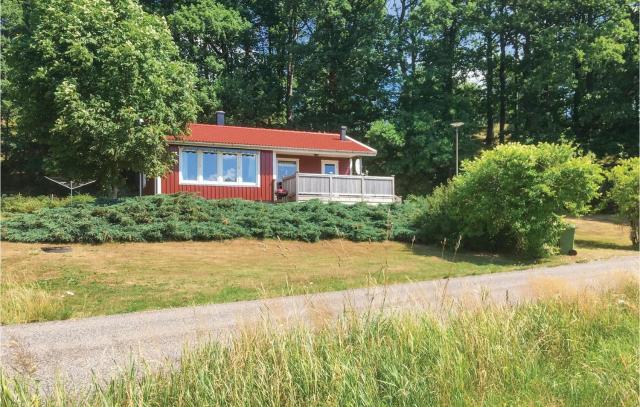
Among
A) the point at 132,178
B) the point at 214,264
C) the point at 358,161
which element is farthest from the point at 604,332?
the point at 132,178

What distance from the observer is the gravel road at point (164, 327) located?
4.50 m

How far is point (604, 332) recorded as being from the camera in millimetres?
5652

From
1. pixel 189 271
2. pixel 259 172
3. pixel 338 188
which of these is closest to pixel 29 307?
pixel 189 271

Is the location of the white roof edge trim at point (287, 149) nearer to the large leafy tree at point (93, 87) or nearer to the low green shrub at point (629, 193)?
the large leafy tree at point (93, 87)

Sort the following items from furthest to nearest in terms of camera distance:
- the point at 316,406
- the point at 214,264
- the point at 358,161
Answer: the point at 358,161 → the point at 214,264 → the point at 316,406

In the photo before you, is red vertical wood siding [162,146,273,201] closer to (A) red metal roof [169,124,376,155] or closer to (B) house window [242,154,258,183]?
(B) house window [242,154,258,183]

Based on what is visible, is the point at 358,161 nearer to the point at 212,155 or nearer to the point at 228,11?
the point at 212,155

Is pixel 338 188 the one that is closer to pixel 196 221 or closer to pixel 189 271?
pixel 196 221

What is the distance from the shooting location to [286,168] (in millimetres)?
26141

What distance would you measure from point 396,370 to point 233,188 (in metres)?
20.4

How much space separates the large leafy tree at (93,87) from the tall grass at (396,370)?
14810 mm

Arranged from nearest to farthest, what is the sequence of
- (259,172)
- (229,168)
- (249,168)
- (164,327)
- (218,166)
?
(164,327) < (218,166) < (229,168) < (249,168) < (259,172)

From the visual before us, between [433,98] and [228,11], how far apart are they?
58.8 feet

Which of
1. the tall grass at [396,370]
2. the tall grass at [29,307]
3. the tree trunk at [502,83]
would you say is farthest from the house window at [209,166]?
the tree trunk at [502,83]
